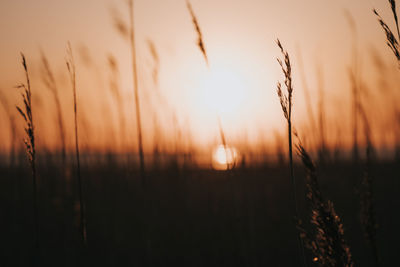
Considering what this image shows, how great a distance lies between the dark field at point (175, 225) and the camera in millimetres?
2818

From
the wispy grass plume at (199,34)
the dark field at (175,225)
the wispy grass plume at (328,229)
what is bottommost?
the dark field at (175,225)

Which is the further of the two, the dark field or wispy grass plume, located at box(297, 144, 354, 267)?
the dark field

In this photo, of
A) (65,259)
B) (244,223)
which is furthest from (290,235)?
(65,259)

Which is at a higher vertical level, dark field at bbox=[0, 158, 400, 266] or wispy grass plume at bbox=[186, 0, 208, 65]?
wispy grass plume at bbox=[186, 0, 208, 65]

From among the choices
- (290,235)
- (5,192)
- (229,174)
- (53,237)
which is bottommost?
(290,235)

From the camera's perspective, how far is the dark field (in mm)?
2818

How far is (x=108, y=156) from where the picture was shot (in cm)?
720

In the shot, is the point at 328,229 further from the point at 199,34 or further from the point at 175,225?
the point at 175,225

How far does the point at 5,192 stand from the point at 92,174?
6.37 ft

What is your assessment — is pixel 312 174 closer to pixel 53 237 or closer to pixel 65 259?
pixel 65 259

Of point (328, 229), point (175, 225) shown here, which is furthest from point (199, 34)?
point (175, 225)

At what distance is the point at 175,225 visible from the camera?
405 cm

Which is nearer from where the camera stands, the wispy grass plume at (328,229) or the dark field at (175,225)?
the wispy grass plume at (328,229)

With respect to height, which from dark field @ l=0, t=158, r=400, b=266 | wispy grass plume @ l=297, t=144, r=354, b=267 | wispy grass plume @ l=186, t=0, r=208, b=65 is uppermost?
wispy grass plume @ l=186, t=0, r=208, b=65
